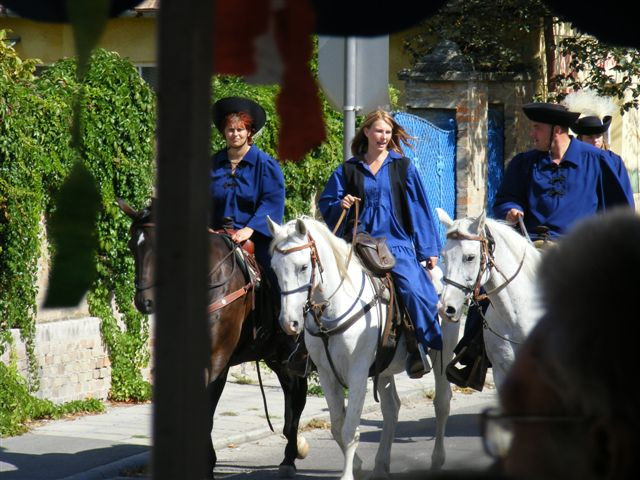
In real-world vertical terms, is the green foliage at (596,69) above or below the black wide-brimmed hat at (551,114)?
above

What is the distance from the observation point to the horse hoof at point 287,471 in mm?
8180

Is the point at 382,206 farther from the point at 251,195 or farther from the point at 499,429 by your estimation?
the point at 499,429

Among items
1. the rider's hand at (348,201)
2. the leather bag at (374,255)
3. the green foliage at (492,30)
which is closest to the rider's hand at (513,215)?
the leather bag at (374,255)

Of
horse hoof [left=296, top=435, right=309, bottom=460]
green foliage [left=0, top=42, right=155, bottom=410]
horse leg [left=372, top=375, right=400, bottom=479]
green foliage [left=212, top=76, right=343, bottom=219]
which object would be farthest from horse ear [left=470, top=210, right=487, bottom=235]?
green foliage [left=212, top=76, right=343, bottom=219]

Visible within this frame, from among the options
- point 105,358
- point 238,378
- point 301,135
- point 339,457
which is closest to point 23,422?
point 105,358

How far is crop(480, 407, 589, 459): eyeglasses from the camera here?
1.65 m

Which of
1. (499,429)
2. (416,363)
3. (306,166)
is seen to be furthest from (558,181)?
(499,429)

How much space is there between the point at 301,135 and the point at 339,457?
7054 mm

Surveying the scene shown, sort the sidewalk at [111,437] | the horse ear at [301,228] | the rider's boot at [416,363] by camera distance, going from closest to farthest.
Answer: the horse ear at [301,228] → the rider's boot at [416,363] → the sidewalk at [111,437]

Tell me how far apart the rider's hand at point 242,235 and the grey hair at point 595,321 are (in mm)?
6441

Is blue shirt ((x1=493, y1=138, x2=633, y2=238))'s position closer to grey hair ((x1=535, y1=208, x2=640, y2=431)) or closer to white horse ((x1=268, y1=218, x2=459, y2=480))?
white horse ((x1=268, y1=218, x2=459, y2=480))

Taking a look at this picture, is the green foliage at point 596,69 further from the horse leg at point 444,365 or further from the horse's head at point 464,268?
the horse's head at point 464,268

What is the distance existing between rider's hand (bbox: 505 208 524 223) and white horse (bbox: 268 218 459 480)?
1.11m

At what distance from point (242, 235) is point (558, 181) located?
84.6 inches
